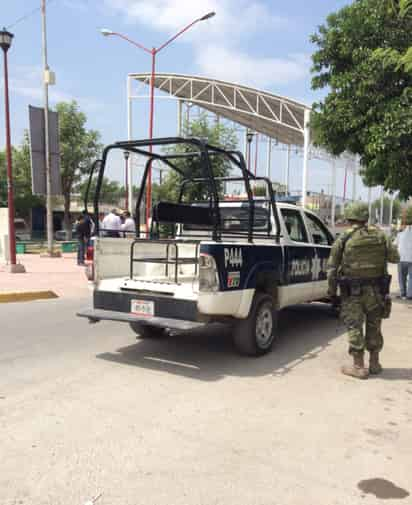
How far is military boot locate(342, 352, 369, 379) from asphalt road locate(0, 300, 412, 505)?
125 mm

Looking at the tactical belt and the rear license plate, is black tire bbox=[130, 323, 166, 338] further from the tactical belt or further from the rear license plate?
the tactical belt

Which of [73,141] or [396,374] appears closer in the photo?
[396,374]

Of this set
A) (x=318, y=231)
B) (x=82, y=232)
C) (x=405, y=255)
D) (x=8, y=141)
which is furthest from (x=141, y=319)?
(x=82, y=232)

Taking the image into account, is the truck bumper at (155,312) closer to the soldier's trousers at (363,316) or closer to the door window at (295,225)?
the soldier's trousers at (363,316)

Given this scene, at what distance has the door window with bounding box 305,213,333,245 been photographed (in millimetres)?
7053

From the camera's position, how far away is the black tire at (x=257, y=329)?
523 cm

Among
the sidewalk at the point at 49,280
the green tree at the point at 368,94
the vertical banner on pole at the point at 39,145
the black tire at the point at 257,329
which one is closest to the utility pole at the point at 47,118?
the vertical banner on pole at the point at 39,145

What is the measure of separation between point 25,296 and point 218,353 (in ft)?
17.0

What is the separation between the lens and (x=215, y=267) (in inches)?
183

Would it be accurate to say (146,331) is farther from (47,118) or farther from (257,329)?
(47,118)

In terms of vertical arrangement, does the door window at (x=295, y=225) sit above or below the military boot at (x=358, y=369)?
above

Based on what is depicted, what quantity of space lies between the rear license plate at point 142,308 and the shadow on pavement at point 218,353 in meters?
0.55

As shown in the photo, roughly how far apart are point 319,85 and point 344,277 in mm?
6029

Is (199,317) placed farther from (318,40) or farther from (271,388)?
(318,40)
